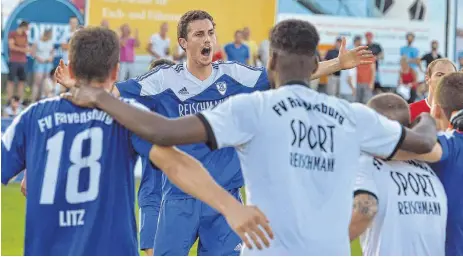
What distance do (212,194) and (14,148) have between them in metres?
1.14

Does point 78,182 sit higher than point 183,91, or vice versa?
point 183,91

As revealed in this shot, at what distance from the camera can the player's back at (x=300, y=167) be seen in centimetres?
485

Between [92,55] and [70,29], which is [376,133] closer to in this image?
[92,55]

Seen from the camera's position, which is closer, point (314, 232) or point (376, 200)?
point (314, 232)

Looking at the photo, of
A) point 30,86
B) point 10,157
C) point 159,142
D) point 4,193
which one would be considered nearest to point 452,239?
point 159,142

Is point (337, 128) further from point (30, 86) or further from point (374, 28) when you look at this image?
point (374, 28)

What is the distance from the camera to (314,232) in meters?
4.89

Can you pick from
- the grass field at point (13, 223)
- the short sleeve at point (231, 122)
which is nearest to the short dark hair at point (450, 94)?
the short sleeve at point (231, 122)

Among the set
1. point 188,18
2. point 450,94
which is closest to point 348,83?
point 188,18

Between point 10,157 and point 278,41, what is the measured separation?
1.57 meters

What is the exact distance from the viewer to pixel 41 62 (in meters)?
24.5

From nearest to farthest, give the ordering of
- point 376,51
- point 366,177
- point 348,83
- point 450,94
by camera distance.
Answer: point 366,177
point 450,94
point 348,83
point 376,51

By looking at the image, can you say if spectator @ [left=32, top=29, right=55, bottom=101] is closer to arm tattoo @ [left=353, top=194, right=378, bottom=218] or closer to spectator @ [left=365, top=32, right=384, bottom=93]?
spectator @ [left=365, top=32, right=384, bottom=93]

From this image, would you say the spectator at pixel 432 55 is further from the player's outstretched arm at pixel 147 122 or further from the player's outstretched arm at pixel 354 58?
the player's outstretched arm at pixel 147 122
